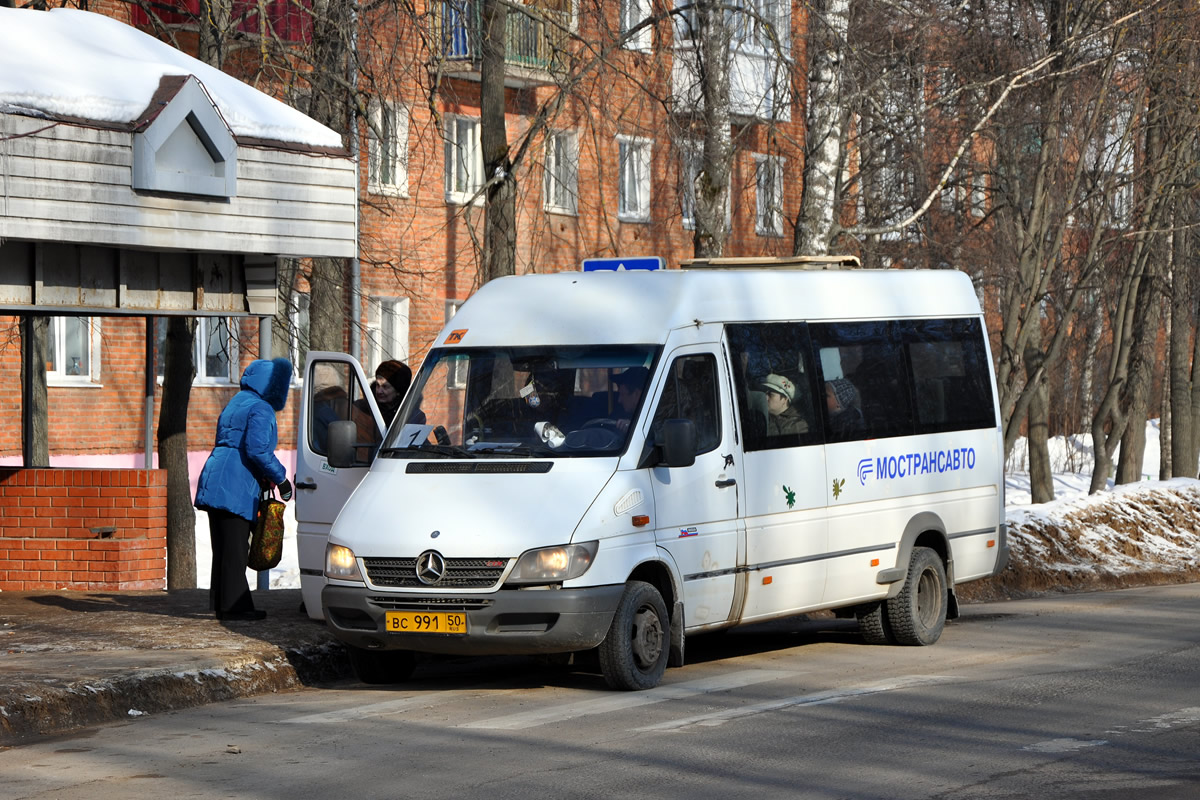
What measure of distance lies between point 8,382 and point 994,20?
14.4 meters

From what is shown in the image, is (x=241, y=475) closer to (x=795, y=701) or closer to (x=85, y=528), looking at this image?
(x=85, y=528)

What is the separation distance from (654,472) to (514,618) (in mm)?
1235

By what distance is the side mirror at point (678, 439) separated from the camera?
9.87m

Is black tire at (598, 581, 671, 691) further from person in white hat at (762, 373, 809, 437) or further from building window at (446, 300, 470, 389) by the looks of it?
building window at (446, 300, 470, 389)

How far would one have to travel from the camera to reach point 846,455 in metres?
11.8

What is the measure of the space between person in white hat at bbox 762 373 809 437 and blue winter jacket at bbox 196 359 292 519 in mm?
3379

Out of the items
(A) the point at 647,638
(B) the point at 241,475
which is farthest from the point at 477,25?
(A) the point at 647,638

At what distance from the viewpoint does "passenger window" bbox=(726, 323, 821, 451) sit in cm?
1095

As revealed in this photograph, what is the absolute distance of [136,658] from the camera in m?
10.4

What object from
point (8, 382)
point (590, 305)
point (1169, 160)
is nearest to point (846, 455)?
point (590, 305)

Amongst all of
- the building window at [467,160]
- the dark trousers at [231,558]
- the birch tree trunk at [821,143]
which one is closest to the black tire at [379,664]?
the dark trousers at [231,558]

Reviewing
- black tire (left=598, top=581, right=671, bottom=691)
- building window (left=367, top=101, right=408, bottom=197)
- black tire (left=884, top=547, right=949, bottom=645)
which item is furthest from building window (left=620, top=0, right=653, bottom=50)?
black tire (left=598, top=581, right=671, bottom=691)

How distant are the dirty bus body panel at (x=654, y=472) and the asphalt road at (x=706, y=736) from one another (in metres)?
0.47

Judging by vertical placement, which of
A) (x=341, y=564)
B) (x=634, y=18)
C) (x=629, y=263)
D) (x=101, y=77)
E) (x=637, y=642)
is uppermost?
(x=634, y=18)
